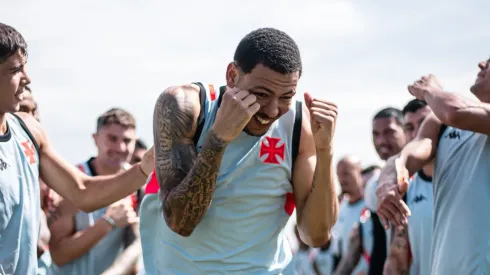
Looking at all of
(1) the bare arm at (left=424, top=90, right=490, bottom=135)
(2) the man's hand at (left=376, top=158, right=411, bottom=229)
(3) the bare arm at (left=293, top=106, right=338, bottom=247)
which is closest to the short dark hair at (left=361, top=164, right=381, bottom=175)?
(1) the bare arm at (left=424, top=90, right=490, bottom=135)

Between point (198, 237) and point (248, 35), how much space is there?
1.22 m

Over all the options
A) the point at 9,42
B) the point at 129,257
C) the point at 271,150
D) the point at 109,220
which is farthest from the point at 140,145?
the point at 271,150

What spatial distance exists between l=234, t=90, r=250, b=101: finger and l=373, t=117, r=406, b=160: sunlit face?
19.9ft

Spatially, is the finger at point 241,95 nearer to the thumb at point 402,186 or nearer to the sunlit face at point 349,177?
the thumb at point 402,186

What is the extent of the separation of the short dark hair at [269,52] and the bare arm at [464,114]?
1323mm

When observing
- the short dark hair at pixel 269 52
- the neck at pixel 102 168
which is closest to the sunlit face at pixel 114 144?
the neck at pixel 102 168

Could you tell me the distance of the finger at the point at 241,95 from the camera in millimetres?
4977

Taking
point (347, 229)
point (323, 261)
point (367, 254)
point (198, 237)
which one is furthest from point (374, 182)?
point (198, 237)

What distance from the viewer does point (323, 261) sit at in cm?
1330

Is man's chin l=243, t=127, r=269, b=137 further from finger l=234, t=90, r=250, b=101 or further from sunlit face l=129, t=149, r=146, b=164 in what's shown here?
sunlit face l=129, t=149, r=146, b=164

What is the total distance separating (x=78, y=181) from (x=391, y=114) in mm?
5727

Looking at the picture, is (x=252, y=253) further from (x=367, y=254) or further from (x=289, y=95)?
(x=367, y=254)

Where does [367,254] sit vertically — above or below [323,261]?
above

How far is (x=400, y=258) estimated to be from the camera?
870 cm
